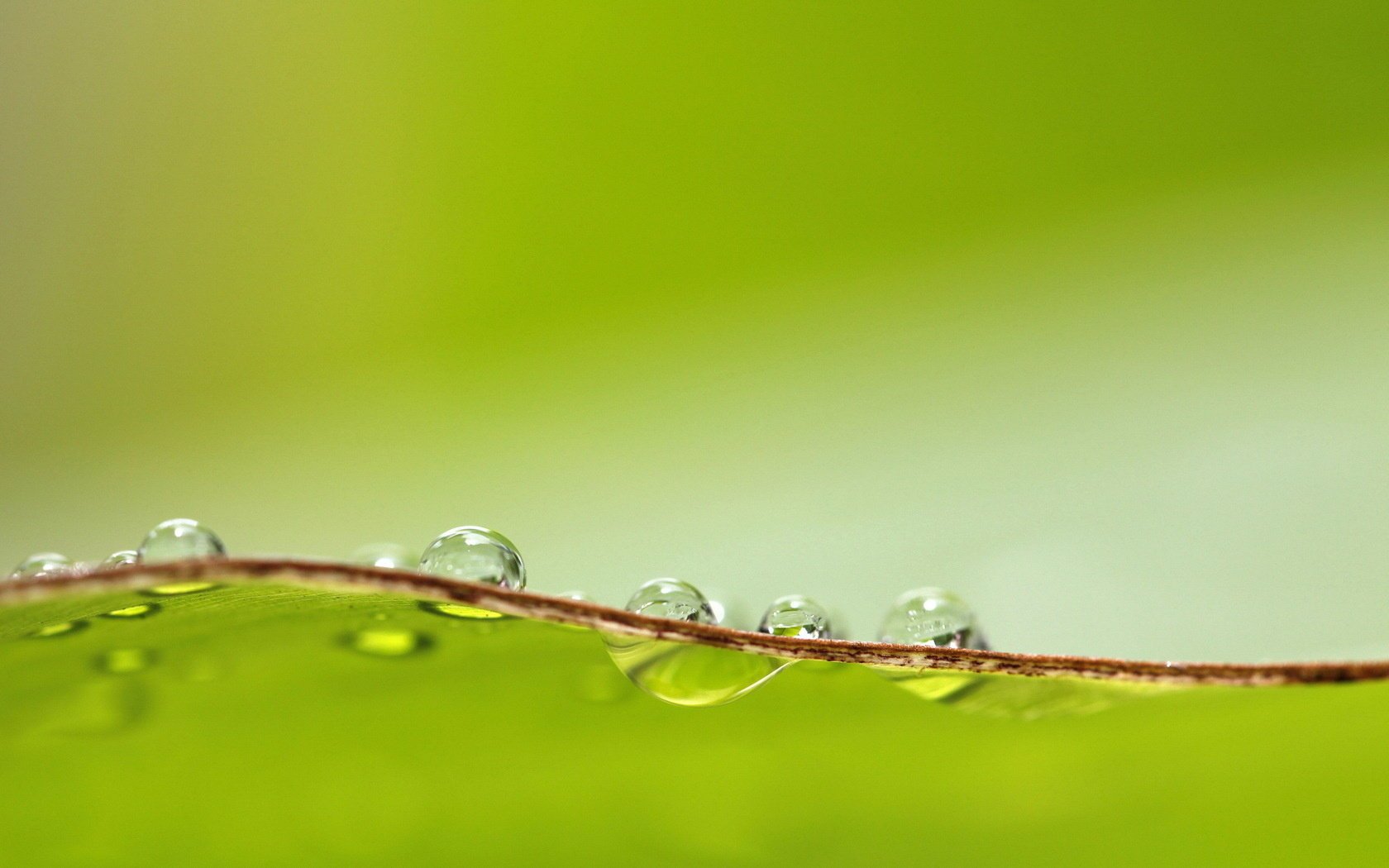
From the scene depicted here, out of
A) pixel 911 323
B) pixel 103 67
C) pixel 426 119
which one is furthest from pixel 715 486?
pixel 103 67

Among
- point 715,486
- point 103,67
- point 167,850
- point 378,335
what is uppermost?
point 103,67

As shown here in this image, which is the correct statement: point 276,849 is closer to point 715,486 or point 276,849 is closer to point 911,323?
point 715,486

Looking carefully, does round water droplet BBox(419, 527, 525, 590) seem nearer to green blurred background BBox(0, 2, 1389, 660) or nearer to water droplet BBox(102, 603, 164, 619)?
water droplet BBox(102, 603, 164, 619)

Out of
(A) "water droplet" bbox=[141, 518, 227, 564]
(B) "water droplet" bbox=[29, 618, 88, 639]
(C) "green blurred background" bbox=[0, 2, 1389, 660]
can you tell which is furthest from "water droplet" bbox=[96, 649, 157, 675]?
(C) "green blurred background" bbox=[0, 2, 1389, 660]

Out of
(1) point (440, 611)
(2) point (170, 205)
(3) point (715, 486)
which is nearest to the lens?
(1) point (440, 611)

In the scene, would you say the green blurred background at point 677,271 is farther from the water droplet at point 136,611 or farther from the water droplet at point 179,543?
the water droplet at point 136,611

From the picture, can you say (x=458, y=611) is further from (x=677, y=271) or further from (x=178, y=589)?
(x=677, y=271)
